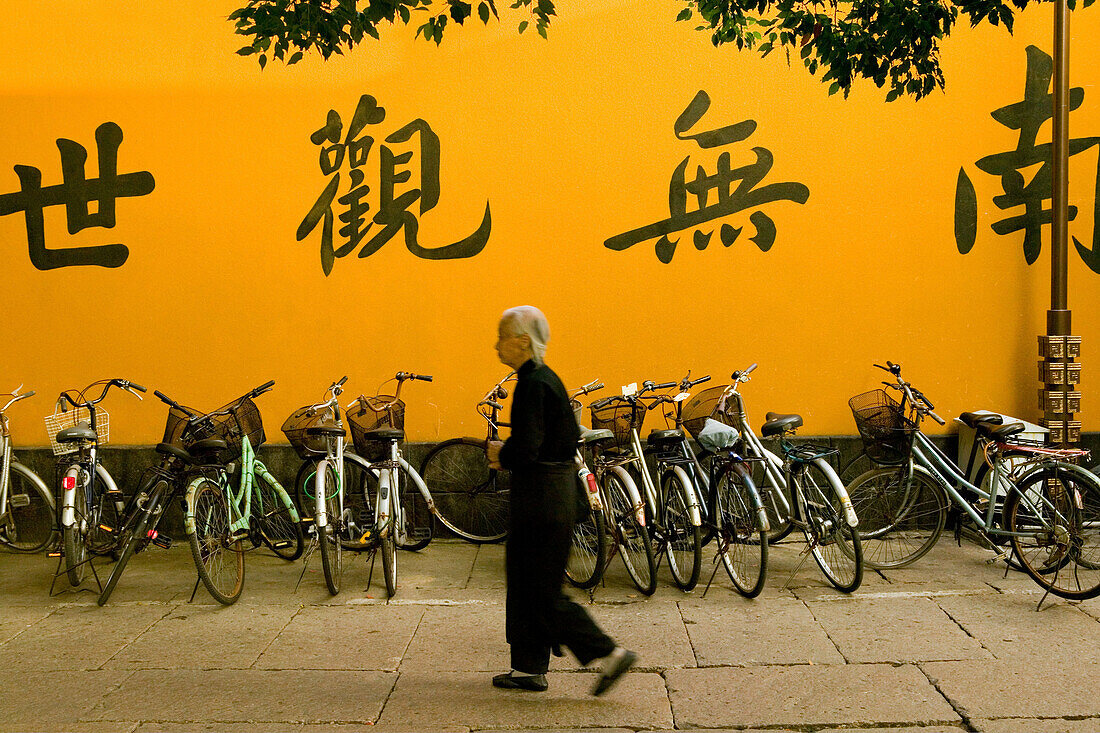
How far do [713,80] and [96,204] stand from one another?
439 centimetres

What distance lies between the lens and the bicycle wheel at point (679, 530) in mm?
5332

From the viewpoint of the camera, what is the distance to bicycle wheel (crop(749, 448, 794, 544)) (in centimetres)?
543

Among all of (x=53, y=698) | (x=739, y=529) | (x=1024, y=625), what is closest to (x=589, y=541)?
(x=739, y=529)

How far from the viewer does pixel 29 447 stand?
6793 millimetres

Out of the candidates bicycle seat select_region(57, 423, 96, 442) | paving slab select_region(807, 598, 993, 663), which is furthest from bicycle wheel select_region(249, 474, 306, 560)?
paving slab select_region(807, 598, 993, 663)

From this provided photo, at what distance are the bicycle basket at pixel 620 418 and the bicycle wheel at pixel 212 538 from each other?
7.18ft

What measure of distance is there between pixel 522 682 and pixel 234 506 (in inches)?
99.4

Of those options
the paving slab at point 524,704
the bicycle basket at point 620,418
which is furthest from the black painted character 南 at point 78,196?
the paving slab at point 524,704

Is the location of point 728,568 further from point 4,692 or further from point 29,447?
point 29,447

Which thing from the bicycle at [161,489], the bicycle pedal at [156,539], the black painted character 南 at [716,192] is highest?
the black painted character 南 at [716,192]

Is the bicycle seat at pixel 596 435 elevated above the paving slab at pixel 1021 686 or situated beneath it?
elevated above

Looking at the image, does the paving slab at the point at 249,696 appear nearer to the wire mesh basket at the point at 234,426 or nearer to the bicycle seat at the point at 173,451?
the bicycle seat at the point at 173,451

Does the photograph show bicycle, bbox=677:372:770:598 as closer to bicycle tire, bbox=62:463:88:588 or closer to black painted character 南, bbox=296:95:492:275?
black painted character 南, bbox=296:95:492:275

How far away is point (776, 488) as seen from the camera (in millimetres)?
5402
